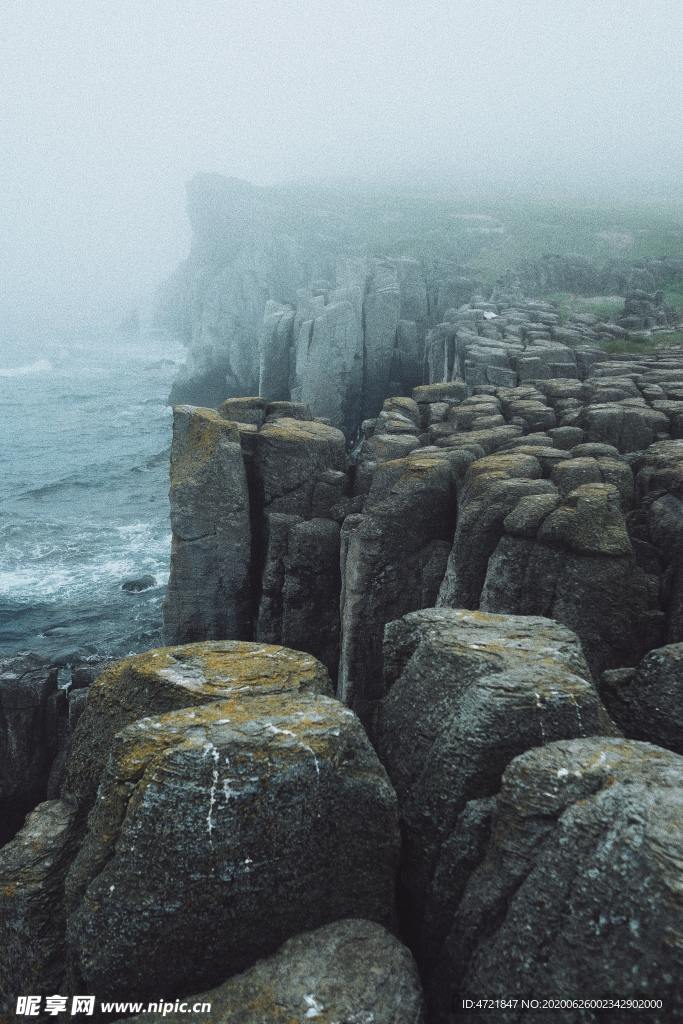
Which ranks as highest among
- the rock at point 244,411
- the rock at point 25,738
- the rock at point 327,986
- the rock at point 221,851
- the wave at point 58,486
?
the rock at point 244,411

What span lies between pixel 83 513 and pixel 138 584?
1761cm

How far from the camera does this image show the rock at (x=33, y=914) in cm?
767

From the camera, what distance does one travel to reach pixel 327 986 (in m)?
6.18

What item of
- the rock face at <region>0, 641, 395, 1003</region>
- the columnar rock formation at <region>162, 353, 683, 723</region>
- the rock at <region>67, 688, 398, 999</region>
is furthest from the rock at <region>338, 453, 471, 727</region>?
the rock at <region>67, 688, 398, 999</region>

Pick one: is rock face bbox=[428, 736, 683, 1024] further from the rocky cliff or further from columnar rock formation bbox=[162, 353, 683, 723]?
columnar rock formation bbox=[162, 353, 683, 723]

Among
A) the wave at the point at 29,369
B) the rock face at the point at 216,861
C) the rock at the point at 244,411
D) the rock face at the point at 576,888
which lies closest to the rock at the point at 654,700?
the rock face at the point at 576,888

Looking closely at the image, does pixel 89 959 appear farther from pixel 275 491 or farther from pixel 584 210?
pixel 584 210

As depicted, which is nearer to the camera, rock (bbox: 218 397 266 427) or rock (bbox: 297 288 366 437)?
rock (bbox: 218 397 266 427)

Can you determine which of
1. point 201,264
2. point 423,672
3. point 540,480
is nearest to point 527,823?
point 423,672

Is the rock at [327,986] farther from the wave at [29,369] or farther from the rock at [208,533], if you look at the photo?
the wave at [29,369]

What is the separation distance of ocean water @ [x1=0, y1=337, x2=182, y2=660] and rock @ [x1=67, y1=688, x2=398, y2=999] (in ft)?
72.2

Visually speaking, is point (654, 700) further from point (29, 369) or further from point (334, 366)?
point (29, 369)

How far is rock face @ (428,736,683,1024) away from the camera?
5.14 meters

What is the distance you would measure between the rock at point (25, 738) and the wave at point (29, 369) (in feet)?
410
